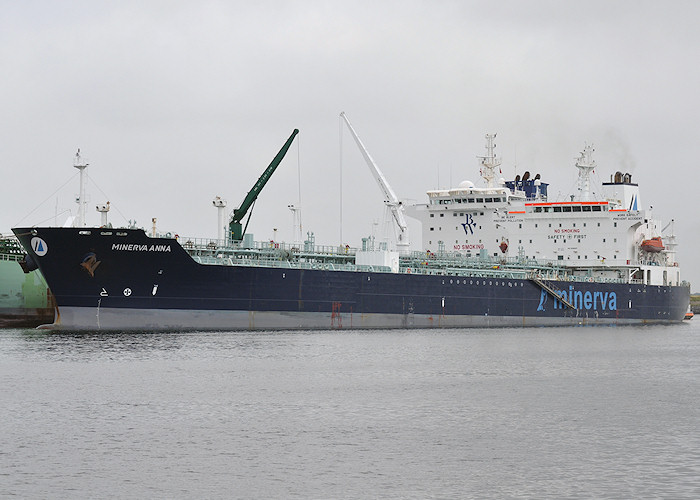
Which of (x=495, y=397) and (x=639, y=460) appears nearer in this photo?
(x=639, y=460)

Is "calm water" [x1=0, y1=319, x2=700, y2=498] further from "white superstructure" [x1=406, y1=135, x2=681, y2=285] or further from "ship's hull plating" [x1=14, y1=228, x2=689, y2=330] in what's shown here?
"white superstructure" [x1=406, y1=135, x2=681, y2=285]

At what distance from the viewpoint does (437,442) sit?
1791 centimetres

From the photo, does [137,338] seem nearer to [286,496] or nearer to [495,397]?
[495,397]

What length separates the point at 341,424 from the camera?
1969 centimetres

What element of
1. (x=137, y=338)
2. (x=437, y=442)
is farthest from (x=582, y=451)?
(x=137, y=338)

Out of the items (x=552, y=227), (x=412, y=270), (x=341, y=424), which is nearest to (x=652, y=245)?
(x=552, y=227)

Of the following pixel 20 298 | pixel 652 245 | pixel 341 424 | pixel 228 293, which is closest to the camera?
pixel 341 424

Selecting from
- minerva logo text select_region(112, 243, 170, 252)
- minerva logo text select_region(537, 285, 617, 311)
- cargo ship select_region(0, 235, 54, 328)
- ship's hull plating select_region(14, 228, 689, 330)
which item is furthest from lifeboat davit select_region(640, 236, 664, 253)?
cargo ship select_region(0, 235, 54, 328)

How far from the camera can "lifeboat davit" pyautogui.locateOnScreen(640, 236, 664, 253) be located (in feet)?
208

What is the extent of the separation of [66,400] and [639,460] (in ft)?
42.4

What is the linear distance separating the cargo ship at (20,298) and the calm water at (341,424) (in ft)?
55.0

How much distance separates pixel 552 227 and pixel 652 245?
6.67 metres

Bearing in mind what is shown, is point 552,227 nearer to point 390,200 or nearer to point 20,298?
point 390,200

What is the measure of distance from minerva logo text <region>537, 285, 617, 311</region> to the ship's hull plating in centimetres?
237
